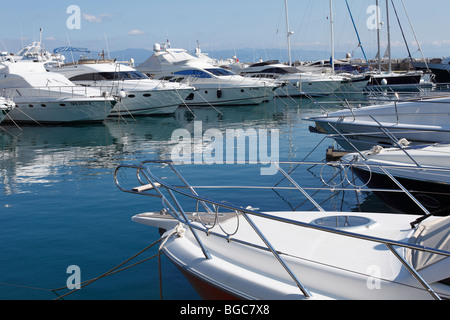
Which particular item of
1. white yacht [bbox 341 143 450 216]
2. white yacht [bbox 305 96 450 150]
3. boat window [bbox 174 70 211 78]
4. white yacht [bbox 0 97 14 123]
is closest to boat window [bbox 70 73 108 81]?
white yacht [bbox 0 97 14 123]

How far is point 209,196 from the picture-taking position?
9852 millimetres

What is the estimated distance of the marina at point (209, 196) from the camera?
401 centimetres

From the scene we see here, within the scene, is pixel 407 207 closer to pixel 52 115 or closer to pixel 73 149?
pixel 73 149

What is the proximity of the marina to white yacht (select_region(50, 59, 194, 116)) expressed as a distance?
0.23 feet

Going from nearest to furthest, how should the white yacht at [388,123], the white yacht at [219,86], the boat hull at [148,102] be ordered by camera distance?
the white yacht at [388,123] → the boat hull at [148,102] → the white yacht at [219,86]

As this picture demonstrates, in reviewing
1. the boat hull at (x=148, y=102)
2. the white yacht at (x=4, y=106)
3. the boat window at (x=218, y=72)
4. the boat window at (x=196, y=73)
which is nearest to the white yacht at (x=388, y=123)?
the white yacht at (x=4, y=106)

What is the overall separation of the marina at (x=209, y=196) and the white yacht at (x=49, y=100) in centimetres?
6

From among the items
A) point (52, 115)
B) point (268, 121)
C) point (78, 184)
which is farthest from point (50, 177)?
point (268, 121)

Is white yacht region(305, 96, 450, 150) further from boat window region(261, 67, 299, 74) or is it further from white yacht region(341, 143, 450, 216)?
boat window region(261, 67, 299, 74)

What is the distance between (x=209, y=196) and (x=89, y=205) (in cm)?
221

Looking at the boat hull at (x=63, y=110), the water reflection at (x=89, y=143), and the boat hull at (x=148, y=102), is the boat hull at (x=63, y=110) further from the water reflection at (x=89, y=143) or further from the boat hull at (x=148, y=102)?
the boat hull at (x=148, y=102)
